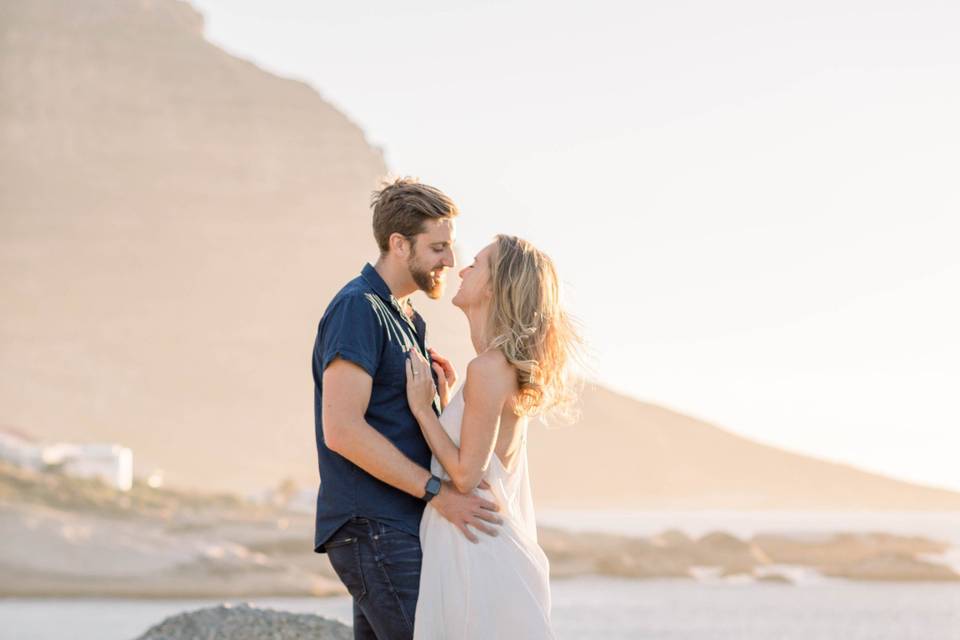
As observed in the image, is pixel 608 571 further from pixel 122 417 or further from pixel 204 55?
pixel 204 55

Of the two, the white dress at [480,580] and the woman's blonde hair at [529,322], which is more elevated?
the woman's blonde hair at [529,322]

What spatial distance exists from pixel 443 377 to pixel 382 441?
17.5 inches

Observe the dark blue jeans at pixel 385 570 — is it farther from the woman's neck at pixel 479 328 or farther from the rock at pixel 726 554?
the rock at pixel 726 554

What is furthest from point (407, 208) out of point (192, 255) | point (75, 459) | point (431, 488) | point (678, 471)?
point (678, 471)

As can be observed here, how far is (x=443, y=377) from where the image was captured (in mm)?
4379

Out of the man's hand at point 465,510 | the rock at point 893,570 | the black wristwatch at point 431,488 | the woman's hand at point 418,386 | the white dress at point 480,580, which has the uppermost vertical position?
the rock at point 893,570

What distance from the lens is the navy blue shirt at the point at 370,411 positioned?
4.04 metres

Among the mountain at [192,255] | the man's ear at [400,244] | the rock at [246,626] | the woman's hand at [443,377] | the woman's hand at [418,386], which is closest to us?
the woman's hand at [418,386]

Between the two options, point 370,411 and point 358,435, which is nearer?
point 358,435

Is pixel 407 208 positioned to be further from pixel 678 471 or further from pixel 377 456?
pixel 678 471

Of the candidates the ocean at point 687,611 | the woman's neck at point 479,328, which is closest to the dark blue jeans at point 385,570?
the woman's neck at point 479,328

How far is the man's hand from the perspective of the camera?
403 centimetres

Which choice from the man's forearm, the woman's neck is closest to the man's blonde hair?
the woman's neck

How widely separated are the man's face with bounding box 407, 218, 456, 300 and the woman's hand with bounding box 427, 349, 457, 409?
0.29 metres
